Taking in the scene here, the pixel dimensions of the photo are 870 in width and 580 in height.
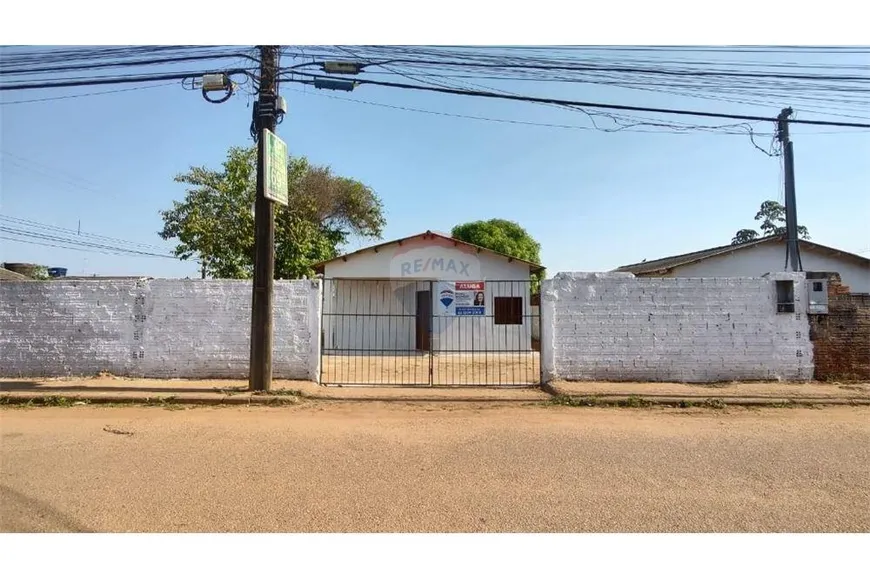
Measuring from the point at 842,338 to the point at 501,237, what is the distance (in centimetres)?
2074

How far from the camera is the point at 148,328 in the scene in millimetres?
9164

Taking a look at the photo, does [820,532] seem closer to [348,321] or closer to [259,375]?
[259,375]

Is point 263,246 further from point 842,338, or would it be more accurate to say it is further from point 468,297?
point 842,338

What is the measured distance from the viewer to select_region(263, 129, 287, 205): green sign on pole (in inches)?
319

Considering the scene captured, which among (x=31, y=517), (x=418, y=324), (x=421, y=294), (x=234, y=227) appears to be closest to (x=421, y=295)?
(x=421, y=294)

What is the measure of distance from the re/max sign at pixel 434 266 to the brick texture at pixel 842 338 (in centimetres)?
994

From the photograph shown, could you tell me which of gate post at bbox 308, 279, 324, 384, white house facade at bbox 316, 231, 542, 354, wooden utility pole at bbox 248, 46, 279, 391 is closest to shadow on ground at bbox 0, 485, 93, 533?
wooden utility pole at bbox 248, 46, 279, 391

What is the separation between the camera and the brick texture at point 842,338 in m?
8.78

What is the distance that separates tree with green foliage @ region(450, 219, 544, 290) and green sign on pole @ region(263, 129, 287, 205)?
19251 mm

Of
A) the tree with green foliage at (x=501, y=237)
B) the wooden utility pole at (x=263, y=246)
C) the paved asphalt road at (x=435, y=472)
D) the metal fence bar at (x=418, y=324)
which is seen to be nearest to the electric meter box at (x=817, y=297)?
the paved asphalt road at (x=435, y=472)

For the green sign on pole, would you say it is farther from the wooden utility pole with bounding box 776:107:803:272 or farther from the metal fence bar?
the wooden utility pole with bounding box 776:107:803:272

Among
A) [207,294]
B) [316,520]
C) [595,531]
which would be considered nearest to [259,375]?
[207,294]

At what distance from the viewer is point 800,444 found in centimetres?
537

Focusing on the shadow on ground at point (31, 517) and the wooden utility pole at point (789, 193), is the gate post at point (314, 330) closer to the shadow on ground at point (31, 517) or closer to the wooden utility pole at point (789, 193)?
the shadow on ground at point (31, 517)
